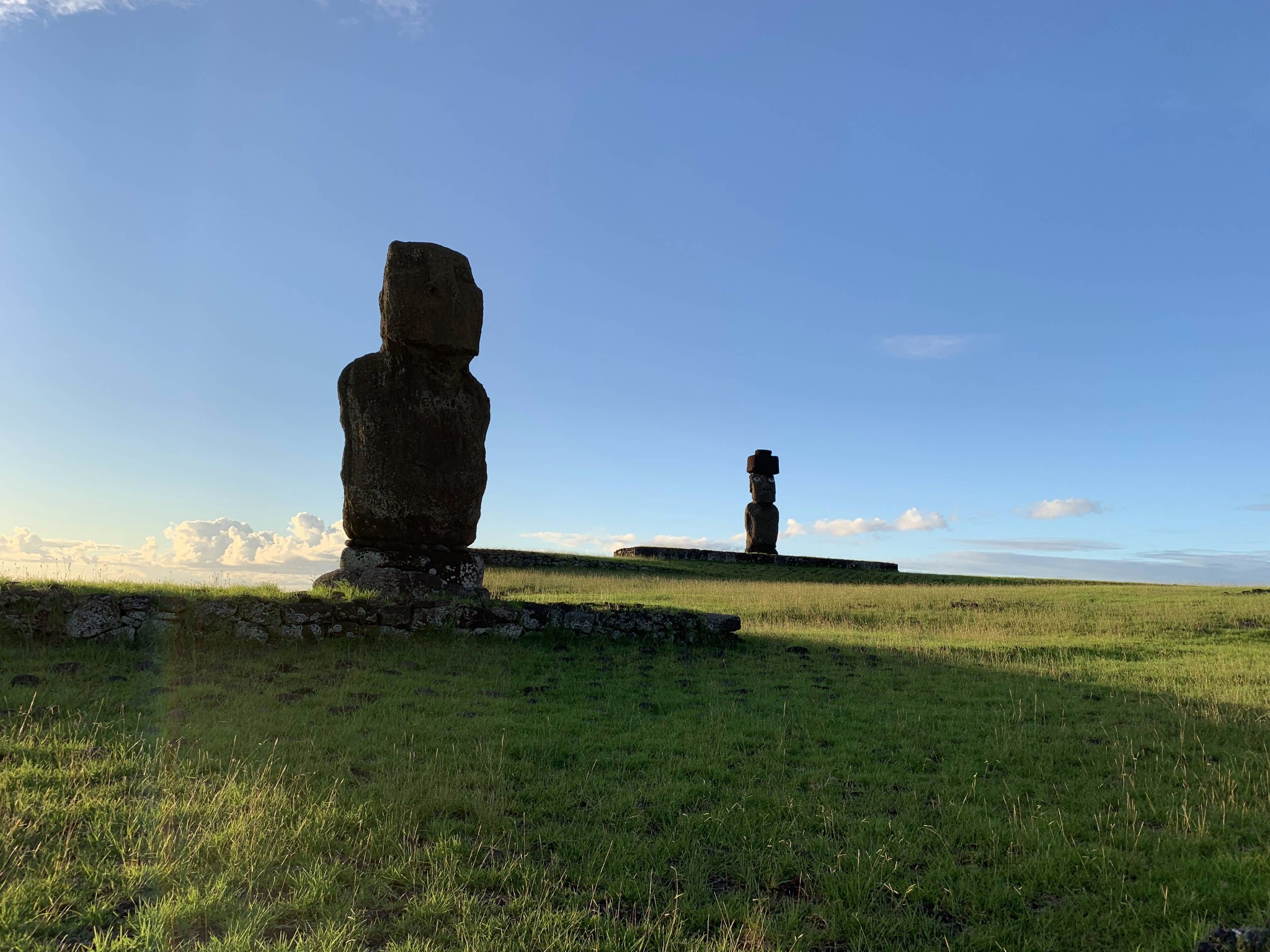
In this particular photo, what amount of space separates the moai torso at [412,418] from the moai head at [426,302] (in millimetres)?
15

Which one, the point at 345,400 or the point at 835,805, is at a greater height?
the point at 345,400

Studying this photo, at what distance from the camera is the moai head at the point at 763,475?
1516 inches

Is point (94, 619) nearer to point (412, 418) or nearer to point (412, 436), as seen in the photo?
point (412, 436)

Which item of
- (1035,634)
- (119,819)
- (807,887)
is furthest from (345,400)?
(1035,634)

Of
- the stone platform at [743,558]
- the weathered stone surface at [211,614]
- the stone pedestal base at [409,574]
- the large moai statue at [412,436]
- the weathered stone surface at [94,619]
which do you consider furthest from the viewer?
the stone platform at [743,558]

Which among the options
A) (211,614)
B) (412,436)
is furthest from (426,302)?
(211,614)

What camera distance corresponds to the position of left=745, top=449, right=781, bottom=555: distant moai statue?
125ft

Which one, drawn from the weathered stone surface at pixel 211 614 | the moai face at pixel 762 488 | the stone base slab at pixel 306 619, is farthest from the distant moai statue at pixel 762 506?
the weathered stone surface at pixel 211 614

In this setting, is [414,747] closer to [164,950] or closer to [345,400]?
[164,950]

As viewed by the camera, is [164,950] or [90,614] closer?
[164,950]

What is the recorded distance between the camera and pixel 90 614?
33.8 ft

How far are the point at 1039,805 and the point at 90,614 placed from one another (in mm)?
11399

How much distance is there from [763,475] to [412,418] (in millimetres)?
27341

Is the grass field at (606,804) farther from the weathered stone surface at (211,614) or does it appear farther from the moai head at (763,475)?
the moai head at (763,475)
